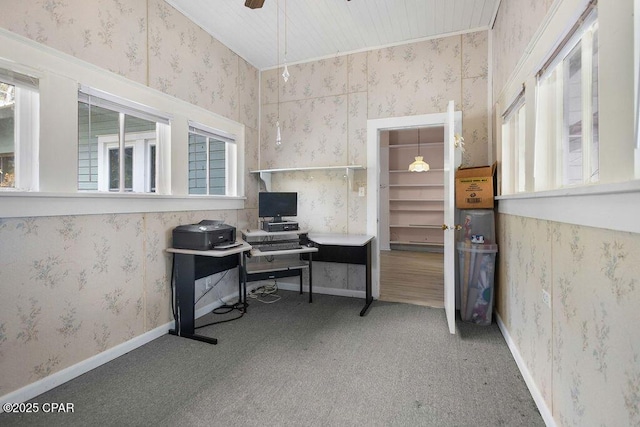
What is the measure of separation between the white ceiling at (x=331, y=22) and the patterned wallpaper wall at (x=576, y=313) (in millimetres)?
828

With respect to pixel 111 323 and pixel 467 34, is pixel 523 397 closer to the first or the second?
pixel 111 323

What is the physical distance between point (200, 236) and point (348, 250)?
1.68 metres

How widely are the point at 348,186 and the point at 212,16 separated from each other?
7.54 ft

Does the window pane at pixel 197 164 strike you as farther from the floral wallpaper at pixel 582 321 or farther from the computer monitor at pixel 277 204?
the floral wallpaper at pixel 582 321

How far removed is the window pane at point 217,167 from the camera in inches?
137

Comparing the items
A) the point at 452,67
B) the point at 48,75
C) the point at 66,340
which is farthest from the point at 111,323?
the point at 452,67

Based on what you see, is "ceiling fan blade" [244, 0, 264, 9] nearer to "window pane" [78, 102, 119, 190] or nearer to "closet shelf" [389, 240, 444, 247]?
"window pane" [78, 102, 119, 190]

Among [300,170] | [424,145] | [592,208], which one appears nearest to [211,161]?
[300,170]

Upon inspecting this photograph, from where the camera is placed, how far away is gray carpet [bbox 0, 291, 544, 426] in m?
1.59

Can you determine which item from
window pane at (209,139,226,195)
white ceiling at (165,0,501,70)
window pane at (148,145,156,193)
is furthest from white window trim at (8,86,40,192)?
window pane at (209,139,226,195)

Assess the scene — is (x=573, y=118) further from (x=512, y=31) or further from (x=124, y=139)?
(x=124, y=139)

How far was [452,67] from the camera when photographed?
321 centimetres

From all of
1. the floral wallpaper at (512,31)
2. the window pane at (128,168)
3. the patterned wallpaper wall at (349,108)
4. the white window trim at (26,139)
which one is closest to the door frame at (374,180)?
the patterned wallpaper wall at (349,108)

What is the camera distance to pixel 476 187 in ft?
9.10
